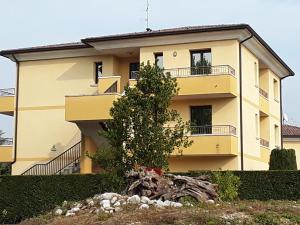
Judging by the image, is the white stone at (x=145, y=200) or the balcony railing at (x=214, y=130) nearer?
Result: the white stone at (x=145, y=200)

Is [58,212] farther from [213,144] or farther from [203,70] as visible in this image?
[203,70]

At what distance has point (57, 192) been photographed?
27500 millimetres

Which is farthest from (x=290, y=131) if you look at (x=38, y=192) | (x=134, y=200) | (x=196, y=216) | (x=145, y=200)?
(x=196, y=216)

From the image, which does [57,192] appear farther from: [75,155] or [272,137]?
[272,137]

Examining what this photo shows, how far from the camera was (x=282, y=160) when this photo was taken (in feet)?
102

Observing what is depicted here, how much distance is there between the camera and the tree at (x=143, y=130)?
1987 centimetres

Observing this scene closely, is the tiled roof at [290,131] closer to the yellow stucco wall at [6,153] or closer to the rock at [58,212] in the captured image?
the yellow stucco wall at [6,153]

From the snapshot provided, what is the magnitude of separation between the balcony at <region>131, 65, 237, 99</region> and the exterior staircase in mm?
6819

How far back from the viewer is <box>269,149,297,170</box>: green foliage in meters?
30.9

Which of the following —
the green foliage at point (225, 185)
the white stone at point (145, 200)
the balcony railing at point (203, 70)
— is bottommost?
the white stone at point (145, 200)

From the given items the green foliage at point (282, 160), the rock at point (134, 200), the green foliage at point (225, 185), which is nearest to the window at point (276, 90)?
the green foliage at point (282, 160)

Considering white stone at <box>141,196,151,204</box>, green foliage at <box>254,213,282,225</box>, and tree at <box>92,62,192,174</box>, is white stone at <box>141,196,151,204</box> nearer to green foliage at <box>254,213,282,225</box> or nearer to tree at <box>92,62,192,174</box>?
tree at <box>92,62,192,174</box>

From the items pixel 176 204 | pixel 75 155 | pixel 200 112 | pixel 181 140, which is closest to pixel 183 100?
pixel 200 112

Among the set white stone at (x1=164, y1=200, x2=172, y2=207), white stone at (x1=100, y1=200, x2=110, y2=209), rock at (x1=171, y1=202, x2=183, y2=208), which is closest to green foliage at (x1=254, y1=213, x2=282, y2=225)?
rock at (x1=171, y1=202, x2=183, y2=208)
